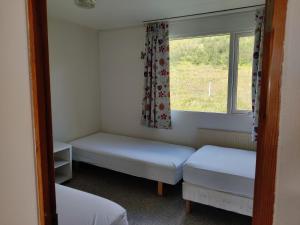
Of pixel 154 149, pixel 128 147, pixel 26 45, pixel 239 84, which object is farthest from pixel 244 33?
pixel 26 45

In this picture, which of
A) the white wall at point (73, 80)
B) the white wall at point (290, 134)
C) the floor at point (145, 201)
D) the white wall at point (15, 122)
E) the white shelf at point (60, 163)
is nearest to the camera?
the white wall at point (290, 134)

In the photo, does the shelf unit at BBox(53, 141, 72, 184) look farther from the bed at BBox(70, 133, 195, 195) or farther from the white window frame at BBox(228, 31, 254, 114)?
the white window frame at BBox(228, 31, 254, 114)

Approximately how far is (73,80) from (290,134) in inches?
134

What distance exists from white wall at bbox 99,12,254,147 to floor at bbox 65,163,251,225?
805 millimetres

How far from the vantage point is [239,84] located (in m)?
2.96

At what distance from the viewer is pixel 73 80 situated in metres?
3.49

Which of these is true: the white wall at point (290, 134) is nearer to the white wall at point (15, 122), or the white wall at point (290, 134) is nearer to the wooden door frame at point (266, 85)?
the wooden door frame at point (266, 85)

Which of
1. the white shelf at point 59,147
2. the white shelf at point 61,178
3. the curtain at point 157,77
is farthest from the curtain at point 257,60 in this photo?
the white shelf at point 61,178

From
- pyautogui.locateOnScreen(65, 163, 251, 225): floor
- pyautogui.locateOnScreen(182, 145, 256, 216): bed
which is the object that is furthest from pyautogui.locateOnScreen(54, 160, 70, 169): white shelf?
pyautogui.locateOnScreen(182, 145, 256, 216): bed

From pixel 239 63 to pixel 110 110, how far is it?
224 cm

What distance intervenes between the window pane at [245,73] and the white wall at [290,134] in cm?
264

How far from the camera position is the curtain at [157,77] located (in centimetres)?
321

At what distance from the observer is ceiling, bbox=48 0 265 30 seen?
249 centimetres

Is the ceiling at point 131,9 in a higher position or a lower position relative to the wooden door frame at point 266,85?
higher
